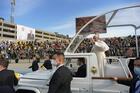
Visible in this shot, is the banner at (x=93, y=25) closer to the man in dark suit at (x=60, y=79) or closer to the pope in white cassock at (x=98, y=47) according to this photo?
the pope in white cassock at (x=98, y=47)

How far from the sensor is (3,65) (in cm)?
546

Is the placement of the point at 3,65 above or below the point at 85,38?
below

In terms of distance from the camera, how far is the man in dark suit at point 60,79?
207 inches

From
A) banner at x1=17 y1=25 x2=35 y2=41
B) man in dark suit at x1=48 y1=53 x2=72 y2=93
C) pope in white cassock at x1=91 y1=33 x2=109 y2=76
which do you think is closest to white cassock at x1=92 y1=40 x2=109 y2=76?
pope in white cassock at x1=91 y1=33 x2=109 y2=76

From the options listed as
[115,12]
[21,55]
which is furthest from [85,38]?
[21,55]

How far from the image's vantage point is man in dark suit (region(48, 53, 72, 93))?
17.2 feet

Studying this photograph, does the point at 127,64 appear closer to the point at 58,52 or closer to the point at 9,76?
the point at 58,52

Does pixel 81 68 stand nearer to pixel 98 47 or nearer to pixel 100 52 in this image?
pixel 100 52

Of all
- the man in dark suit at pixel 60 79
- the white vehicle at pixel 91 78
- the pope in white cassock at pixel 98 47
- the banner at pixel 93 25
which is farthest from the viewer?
the banner at pixel 93 25

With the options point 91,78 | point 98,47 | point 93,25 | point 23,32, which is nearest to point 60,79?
point 91,78

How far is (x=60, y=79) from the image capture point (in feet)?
17.4

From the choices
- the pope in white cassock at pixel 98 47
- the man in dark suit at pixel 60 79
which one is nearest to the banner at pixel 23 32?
the pope in white cassock at pixel 98 47

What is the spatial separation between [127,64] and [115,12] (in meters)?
1.58

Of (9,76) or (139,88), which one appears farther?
(9,76)
